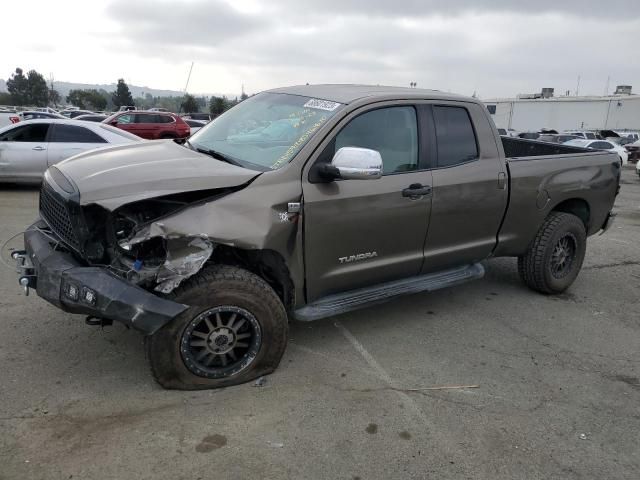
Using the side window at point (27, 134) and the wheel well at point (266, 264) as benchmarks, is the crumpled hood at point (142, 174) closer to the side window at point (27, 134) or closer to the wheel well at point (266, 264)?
the wheel well at point (266, 264)

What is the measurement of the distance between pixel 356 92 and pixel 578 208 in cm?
291

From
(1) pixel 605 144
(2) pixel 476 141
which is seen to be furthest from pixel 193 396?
(1) pixel 605 144

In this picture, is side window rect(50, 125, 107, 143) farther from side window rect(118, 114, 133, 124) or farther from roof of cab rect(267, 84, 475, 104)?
side window rect(118, 114, 133, 124)

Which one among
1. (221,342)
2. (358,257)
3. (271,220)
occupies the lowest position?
(221,342)

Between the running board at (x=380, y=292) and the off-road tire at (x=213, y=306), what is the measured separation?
0.29m

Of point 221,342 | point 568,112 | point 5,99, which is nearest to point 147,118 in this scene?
point 221,342

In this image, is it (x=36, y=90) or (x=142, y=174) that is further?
(x=36, y=90)

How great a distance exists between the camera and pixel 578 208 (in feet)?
17.7

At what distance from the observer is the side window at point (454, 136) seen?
13.5 feet

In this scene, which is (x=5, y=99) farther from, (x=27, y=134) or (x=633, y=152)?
(x=633, y=152)

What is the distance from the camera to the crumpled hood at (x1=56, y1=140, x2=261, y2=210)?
9.72 feet

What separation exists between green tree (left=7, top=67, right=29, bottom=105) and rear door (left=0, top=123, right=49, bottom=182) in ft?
231

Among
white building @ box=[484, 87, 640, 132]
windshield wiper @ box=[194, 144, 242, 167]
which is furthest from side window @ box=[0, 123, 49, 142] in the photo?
white building @ box=[484, 87, 640, 132]

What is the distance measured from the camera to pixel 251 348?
11.0ft
